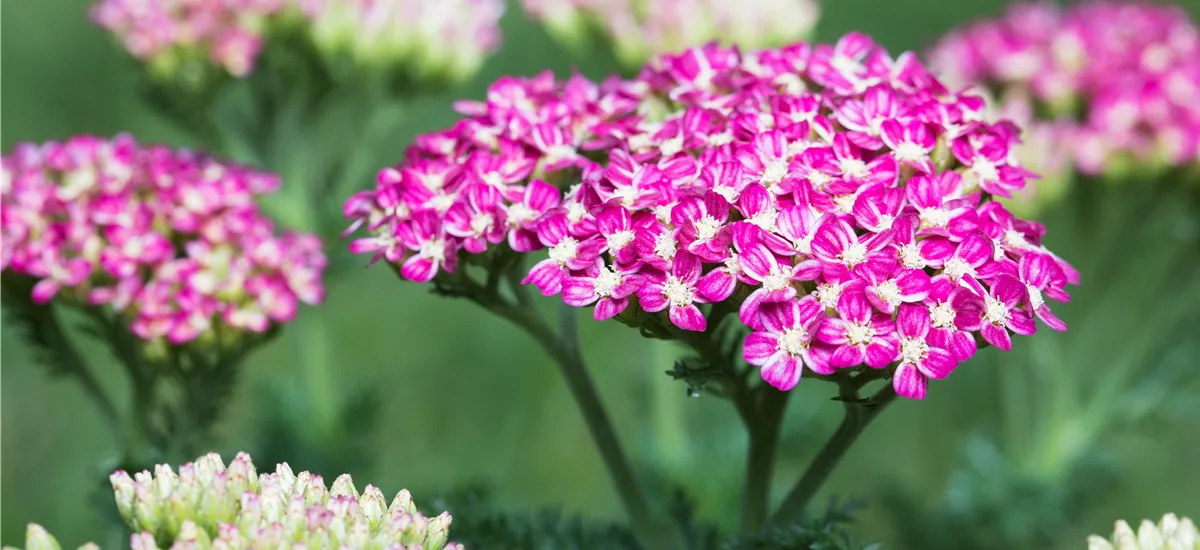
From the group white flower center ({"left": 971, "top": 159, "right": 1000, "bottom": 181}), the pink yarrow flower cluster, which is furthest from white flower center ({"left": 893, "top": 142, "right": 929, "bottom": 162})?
white flower center ({"left": 971, "top": 159, "right": 1000, "bottom": 181})

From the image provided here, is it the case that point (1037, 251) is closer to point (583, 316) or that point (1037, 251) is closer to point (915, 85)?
point (915, 85)

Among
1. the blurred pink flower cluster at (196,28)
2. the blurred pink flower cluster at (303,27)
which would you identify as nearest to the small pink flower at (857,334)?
the blurred pink flower cluster at (303,27)

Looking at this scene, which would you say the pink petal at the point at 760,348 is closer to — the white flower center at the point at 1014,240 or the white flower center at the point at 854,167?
the white flower center at the point at 854,167

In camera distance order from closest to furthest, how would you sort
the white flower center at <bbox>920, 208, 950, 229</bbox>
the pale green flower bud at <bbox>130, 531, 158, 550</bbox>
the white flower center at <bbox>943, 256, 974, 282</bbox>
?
the pale green flower bud at <bbox>130, 531, 158, 550</bbox>
the white flower center at <bbox>943, 256, 974, 282</bbox>
the white flower center at <bbox>920, 208, 950, 229</bbox>

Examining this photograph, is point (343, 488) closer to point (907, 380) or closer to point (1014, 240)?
point (907, 380)

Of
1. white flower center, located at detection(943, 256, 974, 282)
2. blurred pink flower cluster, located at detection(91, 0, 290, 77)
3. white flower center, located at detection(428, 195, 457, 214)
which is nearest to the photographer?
white flower center, located at detection(943, 256, 974, 282)

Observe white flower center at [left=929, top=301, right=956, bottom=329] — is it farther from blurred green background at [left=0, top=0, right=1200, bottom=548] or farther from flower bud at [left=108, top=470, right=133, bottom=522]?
blurred green background at [left=0, top=0, right=1200, bottom=548]
